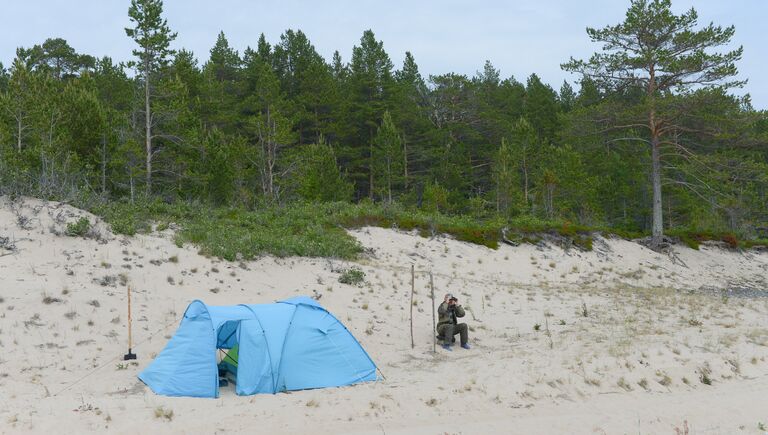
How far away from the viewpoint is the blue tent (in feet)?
32.7

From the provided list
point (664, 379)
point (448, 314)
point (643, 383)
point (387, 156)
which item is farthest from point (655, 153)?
point (643, 383)

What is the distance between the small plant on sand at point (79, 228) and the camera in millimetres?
16531

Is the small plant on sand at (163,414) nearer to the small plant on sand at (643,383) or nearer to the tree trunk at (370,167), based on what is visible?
the small plant on sand at (643,383)

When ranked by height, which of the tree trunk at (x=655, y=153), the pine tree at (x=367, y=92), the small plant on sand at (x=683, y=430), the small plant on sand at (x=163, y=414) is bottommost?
the small plant on sand at (x=683, y=430)

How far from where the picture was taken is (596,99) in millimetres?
33438

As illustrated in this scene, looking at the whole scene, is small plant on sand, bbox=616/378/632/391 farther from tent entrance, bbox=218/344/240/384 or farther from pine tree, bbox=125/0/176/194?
pine tree, bbox=125/0/176/194

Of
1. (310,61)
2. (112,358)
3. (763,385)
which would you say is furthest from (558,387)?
(310,61)

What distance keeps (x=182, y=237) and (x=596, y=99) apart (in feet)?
82.6

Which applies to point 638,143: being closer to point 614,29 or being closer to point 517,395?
point 614,29

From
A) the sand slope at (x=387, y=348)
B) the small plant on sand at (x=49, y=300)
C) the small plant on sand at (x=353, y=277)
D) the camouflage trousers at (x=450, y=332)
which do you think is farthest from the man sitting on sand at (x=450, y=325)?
the small plant on sand at (x=49, y=300)

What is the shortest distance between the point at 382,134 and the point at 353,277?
21538 millimetres

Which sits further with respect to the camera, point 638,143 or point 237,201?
point 638,143

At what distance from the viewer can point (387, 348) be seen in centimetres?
1338

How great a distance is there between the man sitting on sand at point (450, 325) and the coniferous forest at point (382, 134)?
12860 millimetres
